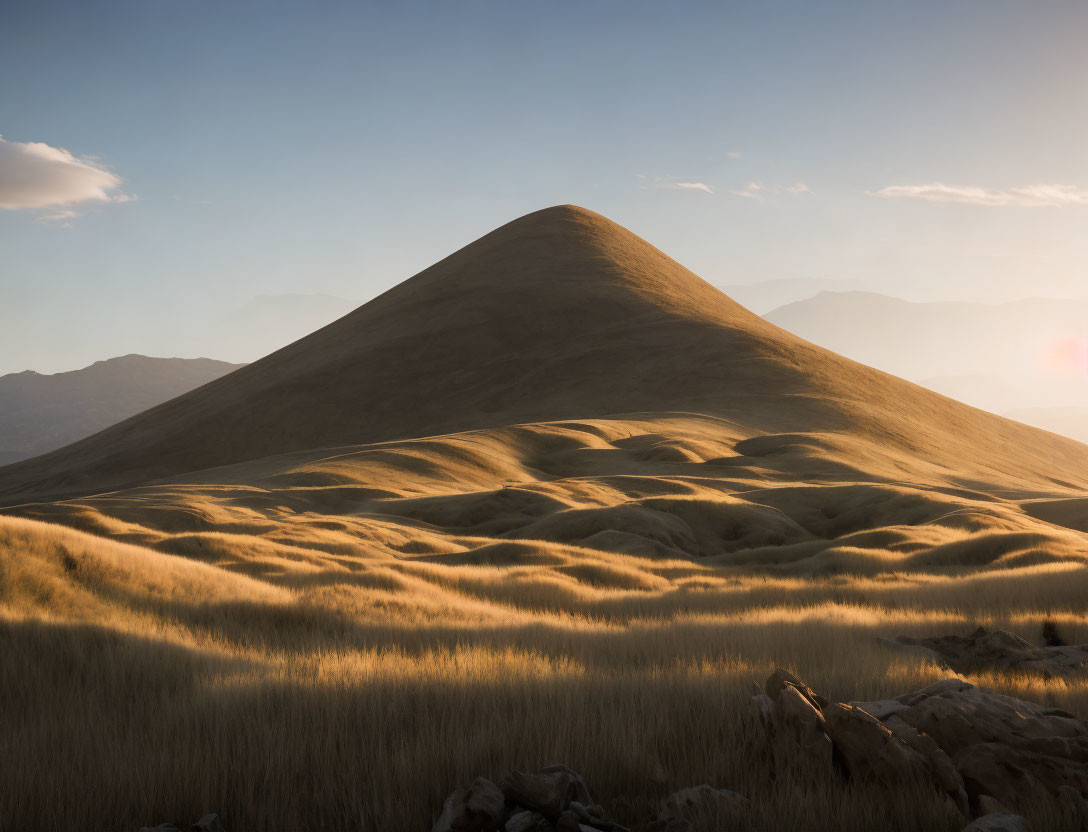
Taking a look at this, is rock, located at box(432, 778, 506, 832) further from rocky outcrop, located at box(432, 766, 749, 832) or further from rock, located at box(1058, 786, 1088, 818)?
rock, located at box(1058, 786, 1088, 818)

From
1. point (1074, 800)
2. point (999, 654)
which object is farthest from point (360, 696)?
point (999, 654)

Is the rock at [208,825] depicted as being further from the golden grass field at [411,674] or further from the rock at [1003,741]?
the rock at [1003,741]

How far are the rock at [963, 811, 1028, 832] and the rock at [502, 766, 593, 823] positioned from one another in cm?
212

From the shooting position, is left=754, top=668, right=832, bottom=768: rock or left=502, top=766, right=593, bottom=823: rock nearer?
left=502, top=766, right=593, bottom=823: rock

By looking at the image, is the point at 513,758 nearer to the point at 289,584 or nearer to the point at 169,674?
the point at 169,674

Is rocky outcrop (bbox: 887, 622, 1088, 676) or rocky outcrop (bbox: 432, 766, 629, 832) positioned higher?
rocky outcrop (bbox: 432, 766, 629, 832)

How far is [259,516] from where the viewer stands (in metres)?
40.4

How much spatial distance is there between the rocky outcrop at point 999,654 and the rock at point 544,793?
19.8ft

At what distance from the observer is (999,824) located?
4340mm

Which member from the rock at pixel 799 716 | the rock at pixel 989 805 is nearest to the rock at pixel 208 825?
the rock at pixel 799 716

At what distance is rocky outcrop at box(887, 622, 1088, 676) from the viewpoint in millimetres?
8648

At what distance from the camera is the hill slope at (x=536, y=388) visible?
4063 inches

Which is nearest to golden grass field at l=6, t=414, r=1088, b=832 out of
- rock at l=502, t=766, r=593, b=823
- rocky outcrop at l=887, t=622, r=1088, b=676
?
rock at l=502, t=766, r=593, b=823

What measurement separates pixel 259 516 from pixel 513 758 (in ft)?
124
